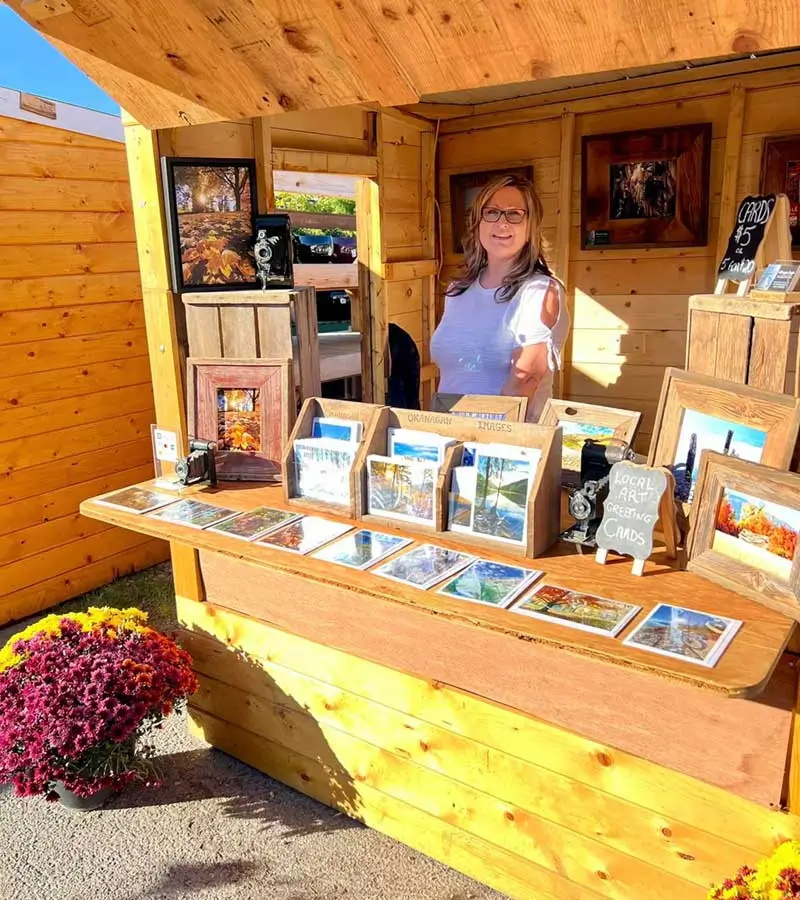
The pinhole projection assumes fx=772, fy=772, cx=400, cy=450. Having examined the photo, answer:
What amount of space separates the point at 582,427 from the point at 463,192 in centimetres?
384

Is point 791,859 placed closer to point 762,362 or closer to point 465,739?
point 465,739

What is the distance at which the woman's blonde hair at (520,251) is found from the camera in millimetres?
3199

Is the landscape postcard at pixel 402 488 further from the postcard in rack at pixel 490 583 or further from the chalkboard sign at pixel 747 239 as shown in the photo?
the chalkboard sign at pixel 747 239

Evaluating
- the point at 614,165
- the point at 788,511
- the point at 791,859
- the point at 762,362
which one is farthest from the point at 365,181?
the point at 791,859

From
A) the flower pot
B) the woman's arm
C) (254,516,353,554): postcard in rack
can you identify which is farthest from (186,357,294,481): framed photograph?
the flower pot

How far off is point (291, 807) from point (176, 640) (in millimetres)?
803

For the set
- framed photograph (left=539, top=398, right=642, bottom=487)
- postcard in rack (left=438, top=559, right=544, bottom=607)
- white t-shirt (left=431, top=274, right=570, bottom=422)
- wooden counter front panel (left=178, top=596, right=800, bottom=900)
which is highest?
white t-shirt (left=431, top=274, right=570, bottom=422)

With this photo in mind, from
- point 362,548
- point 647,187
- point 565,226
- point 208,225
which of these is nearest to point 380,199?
point 565,226

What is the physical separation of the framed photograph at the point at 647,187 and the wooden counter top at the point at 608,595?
358cm

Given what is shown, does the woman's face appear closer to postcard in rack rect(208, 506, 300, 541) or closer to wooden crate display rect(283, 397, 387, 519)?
wooden crate display rect(283, 397, 387, 519)

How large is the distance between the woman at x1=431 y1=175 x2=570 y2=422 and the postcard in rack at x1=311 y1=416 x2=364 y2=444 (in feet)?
3.69

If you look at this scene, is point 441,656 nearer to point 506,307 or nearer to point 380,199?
point 506,307

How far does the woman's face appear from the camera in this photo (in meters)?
3.21

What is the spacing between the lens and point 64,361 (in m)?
4.57
